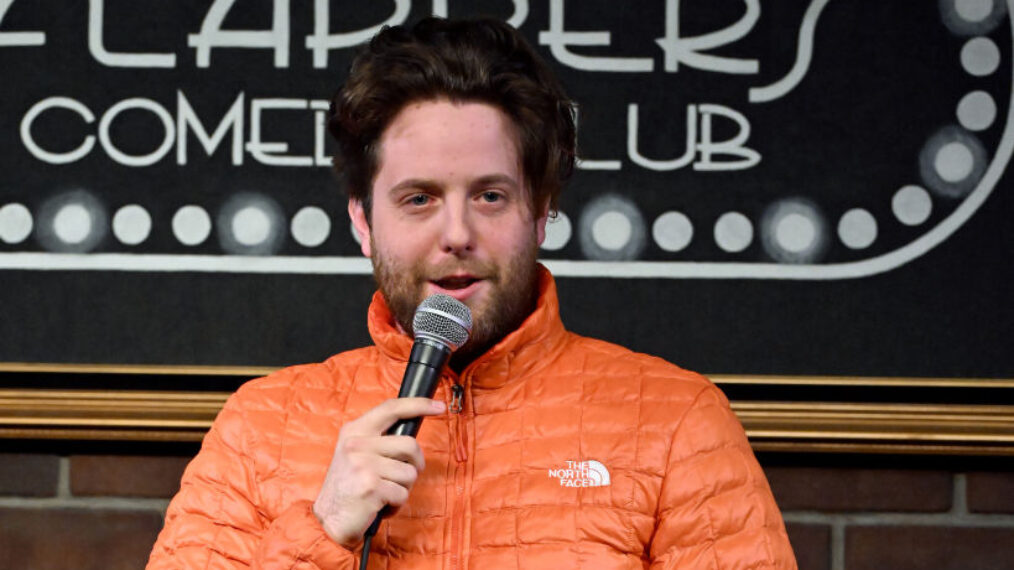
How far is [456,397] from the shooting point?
3.65ft

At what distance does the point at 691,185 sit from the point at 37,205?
92cm

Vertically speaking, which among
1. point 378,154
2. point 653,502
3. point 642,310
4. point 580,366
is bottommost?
point 653,502

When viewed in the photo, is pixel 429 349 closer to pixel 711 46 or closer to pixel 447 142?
pixel 447 142

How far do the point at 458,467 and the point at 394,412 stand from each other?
201mm

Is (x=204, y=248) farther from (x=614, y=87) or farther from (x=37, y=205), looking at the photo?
(x=614, y=87)

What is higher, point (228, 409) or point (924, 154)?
point (924, 154)

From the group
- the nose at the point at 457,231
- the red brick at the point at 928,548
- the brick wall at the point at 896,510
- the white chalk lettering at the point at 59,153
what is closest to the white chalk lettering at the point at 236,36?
the white chalk lettering at the point at 59,153

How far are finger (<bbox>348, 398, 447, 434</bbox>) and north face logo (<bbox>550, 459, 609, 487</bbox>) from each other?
209mm

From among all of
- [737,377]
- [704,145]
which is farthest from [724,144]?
[737,377]

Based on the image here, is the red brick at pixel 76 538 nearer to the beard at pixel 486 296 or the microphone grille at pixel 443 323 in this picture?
the beard at pixel 486 296

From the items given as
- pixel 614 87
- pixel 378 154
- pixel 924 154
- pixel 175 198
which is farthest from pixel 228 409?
pixel 924 154

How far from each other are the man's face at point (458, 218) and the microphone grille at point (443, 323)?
126 millimetres

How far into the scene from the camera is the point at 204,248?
60.5 inches

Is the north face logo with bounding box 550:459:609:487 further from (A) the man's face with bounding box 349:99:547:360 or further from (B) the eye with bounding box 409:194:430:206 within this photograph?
(B) the eye with bounding box 409:194:430:206
